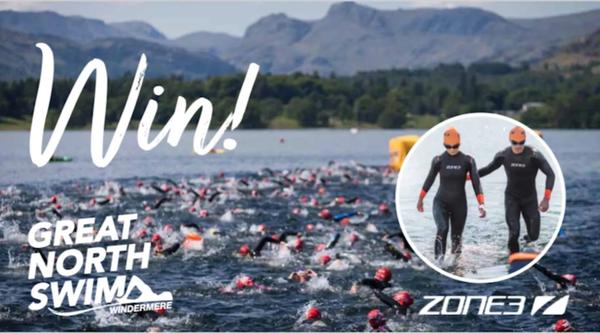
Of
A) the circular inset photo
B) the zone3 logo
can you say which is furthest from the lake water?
the circular inset photo

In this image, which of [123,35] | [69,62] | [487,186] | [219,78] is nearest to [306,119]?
[219,78]

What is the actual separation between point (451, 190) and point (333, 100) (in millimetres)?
11739

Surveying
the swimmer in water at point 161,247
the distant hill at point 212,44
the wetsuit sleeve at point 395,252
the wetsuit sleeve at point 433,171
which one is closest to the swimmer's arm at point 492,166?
the wetsuit sleeve at point 433,171

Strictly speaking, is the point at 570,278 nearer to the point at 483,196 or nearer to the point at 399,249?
the point at 483,196

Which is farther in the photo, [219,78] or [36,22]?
[219,78]

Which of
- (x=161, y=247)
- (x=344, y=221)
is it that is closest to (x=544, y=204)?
(x=161, y=247)

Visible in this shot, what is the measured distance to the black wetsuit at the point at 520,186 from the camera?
12.9 metres

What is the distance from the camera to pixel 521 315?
517 inches

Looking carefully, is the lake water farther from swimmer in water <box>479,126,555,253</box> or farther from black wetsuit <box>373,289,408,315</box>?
swimmer in water <box>479,126,555,253</box>

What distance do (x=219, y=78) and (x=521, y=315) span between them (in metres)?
8.08

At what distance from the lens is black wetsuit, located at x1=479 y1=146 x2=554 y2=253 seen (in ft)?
42.4

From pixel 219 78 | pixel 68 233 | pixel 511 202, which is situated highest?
pixel 219 78

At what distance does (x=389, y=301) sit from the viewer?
14.1m

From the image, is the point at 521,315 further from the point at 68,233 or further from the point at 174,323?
the point at 68,233
